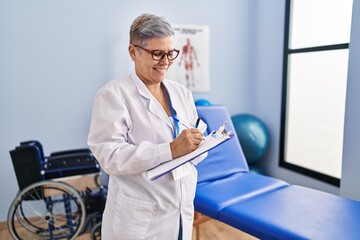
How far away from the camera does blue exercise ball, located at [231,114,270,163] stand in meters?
2.77

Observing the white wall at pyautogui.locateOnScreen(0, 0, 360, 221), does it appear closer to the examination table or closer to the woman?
the examination table

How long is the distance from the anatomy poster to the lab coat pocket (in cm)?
193

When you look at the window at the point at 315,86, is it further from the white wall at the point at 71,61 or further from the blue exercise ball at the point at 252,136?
the blue exercise ball at the point at 252,136

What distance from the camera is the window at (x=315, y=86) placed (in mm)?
2361

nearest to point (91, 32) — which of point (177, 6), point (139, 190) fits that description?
point (177, 6)

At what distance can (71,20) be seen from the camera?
2.44 m

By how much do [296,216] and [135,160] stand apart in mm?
936

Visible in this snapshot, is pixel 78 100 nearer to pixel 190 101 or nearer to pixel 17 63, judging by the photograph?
pixel 17 63

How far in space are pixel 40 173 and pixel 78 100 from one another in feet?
2.51

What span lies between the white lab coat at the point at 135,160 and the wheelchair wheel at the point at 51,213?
3.32ft

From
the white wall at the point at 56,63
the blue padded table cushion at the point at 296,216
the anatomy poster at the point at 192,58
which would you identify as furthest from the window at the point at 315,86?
the white wall at the point at 56,63

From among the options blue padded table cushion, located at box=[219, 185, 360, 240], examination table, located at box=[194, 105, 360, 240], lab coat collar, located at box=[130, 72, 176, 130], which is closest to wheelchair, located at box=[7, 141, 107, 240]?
examination table, located at box=[194, 105, 360, 240]

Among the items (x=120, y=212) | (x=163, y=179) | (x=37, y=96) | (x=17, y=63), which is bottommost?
(x=120, y=212)

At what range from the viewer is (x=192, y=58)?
9.51 ft
